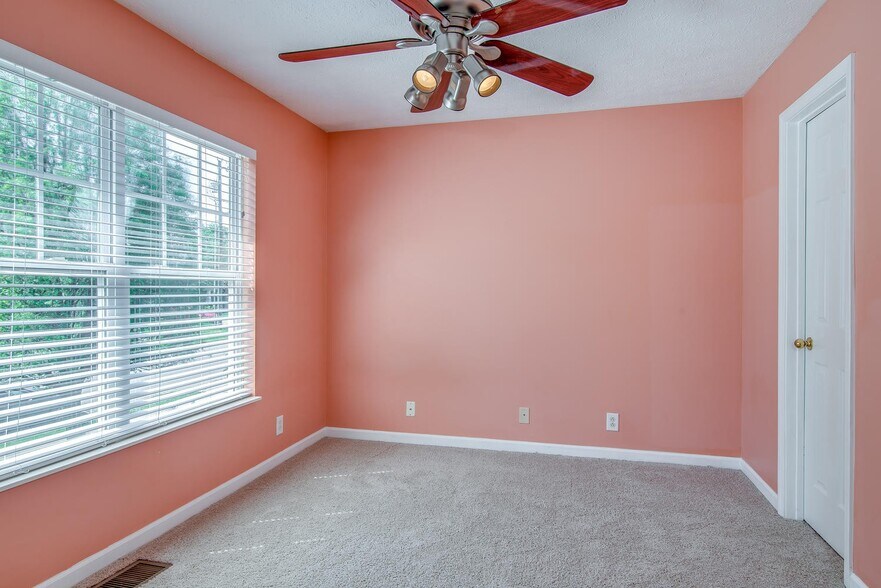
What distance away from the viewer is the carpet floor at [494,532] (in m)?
2.09

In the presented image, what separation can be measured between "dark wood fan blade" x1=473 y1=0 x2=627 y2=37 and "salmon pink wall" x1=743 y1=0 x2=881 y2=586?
113 centimetres

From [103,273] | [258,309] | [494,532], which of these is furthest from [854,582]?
[103,273]

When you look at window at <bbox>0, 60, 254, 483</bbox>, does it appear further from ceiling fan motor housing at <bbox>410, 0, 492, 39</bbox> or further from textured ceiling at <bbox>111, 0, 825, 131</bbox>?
ceiling fan motor housing at <bbox>410, 0, 492, 39</bbox>

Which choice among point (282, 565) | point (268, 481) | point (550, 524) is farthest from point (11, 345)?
point (550, 524)

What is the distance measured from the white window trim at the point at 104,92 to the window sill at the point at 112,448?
4.95ft

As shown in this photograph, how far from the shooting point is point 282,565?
2.16m

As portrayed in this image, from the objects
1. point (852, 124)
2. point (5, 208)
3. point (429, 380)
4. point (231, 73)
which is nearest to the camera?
point (5, 208)

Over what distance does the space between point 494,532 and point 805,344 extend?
1.84m

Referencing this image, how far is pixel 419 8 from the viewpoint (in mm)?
1673

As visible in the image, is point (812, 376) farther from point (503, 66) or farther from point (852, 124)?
point (503, 66)

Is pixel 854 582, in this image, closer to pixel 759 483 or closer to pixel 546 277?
pixel 759 483

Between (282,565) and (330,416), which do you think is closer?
(282,565)

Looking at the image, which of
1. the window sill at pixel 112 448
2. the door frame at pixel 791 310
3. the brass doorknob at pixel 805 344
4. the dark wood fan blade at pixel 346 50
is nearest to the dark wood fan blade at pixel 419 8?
the dark wood fan blade at pixel 346 50

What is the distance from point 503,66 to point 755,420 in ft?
8.49
